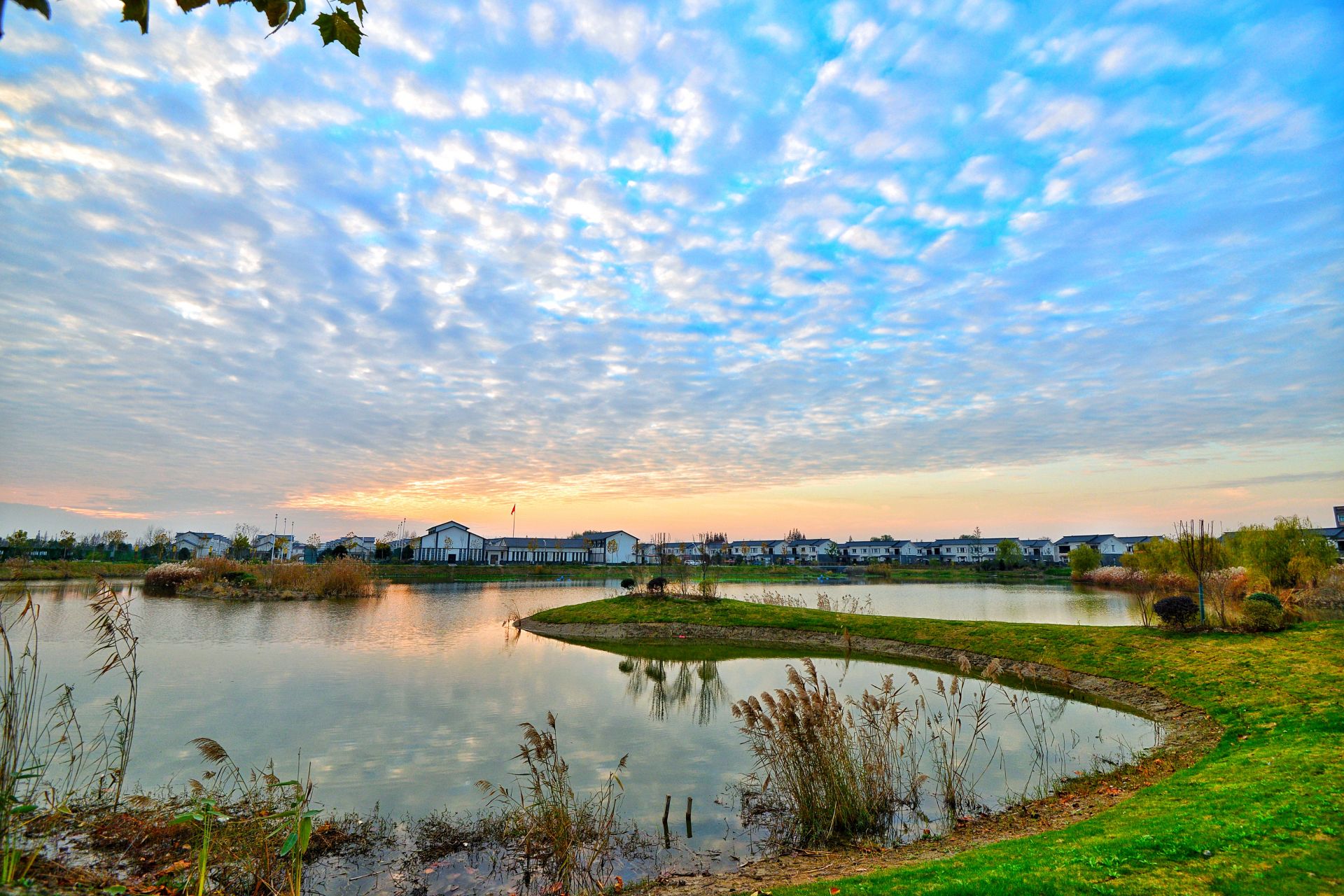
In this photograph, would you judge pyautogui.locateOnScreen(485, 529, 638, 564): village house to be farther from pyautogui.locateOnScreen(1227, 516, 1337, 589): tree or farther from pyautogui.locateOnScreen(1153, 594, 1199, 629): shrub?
pyautogui.locateOnScreen(1153, 594, 1199, 629): shrub

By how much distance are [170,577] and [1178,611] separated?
57.9m

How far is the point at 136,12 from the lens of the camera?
7.73 feet

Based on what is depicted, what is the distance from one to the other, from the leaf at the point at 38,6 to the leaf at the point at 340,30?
51.6 inches

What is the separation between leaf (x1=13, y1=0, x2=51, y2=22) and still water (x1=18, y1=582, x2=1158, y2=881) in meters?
9.61

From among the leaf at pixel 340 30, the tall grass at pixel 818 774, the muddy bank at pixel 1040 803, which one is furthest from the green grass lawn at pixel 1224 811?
the leaf at pixel 340 30

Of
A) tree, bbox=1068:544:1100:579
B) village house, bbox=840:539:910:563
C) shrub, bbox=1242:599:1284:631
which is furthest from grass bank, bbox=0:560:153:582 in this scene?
village house, bbox=840:539:910:563

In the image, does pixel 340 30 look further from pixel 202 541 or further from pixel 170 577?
pixel 202 541

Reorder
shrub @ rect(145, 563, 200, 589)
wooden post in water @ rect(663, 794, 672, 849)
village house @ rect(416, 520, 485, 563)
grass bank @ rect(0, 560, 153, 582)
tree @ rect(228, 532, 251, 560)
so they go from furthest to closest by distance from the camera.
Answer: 1. village house @ rect(416, 520, 485, 563)
2. tree @ rect(228, 532, 251, 560)
3. grass bank @ rect(0, 560, 153, 582)
4. shrub @ rect(145, 563, 200, 589)
5. wooden post in water @ rect(663, 794, 672, 849)

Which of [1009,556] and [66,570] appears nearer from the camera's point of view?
[66,570]

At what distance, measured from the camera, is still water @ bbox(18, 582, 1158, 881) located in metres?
10.7

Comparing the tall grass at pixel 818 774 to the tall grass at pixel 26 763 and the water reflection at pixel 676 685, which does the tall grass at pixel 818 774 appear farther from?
the tall grass at pixel 26 763

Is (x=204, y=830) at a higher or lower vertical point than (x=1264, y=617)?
lower

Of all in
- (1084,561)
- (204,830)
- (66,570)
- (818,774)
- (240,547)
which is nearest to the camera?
(204,830)

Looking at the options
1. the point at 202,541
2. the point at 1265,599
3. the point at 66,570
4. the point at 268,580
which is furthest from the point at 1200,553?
the point at 202,541
